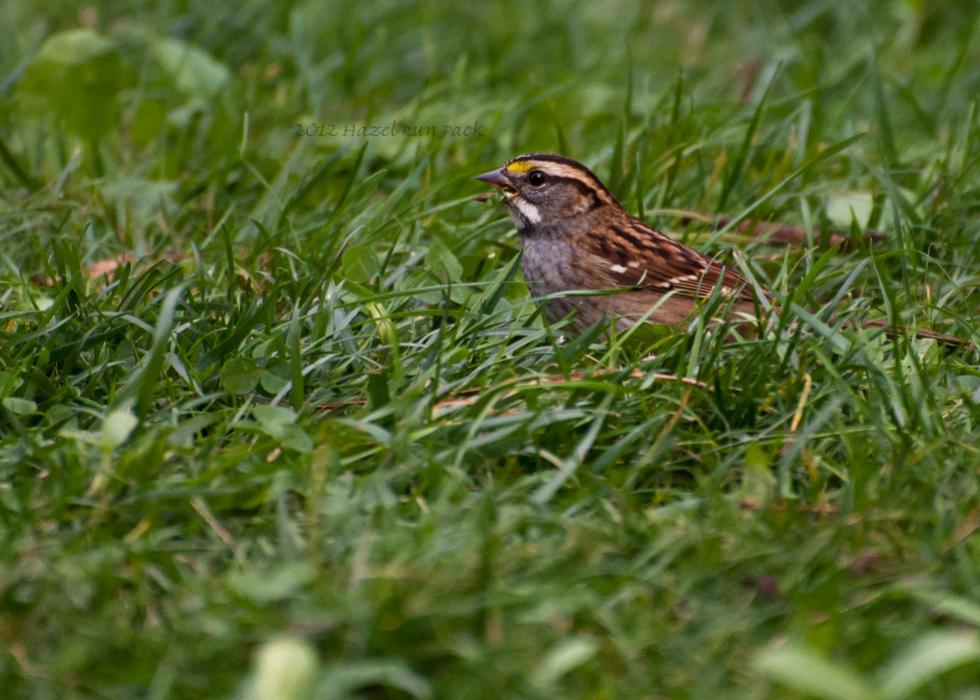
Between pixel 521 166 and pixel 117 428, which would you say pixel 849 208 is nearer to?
pixel 521 166

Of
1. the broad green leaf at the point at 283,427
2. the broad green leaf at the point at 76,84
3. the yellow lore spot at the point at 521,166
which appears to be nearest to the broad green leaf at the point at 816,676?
the broad green leaf at the point at 283,427

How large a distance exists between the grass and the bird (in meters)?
0.13

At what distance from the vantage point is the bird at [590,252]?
489 centimetres

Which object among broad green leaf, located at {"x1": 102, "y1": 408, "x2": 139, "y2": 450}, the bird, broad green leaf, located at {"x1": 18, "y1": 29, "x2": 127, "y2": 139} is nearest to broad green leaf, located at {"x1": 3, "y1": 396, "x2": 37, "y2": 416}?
broad green leaf, located at {"x1": 102, "y1": 408, "x2": 139, "y2": 450}

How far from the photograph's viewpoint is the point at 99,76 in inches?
246

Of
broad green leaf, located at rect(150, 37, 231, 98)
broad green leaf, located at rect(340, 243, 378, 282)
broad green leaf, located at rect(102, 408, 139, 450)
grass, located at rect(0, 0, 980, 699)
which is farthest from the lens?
broad green leaf, located at rect(150, 37, 231, 98)

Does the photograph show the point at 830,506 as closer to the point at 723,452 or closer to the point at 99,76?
the point at 723,452

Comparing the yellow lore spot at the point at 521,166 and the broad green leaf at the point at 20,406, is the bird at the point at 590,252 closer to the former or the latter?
the yellow lore spot at the point at 521,166

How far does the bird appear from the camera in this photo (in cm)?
489

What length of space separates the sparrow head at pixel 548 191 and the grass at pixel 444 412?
139 mm

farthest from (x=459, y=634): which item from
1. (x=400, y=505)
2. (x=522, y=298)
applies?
(x=522, y=298)

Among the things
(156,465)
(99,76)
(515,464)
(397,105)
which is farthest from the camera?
(397,105)

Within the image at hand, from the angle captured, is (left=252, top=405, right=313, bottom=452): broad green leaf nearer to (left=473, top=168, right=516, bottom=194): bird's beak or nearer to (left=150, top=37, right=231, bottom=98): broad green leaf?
(left=473, top=168, right=516, bottom=194): bird's beak

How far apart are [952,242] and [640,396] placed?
Result: 1928 mm
